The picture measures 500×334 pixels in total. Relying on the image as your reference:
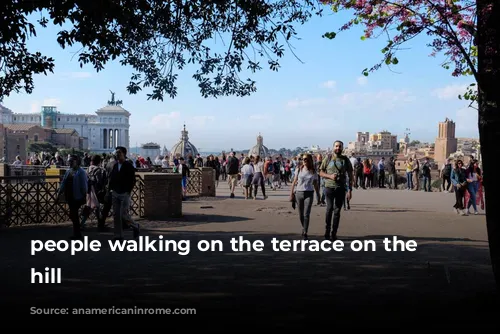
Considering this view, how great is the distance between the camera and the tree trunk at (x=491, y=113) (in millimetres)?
5844

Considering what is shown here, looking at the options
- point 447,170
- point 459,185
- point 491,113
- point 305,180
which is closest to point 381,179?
point 447,170

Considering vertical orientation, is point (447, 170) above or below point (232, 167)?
below

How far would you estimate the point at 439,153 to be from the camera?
135250 mm

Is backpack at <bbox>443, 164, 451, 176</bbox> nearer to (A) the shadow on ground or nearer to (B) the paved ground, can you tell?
(B) the paved ground

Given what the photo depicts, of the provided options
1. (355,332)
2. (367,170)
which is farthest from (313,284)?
(367,170)

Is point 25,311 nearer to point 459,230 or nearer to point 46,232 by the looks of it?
point 46,232

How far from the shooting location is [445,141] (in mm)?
138250

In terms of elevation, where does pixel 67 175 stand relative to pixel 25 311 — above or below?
above

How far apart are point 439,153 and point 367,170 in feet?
370

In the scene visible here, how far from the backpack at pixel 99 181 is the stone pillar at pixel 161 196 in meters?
1.70

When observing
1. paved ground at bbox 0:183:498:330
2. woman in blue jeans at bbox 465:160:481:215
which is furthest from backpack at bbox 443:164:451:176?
paved ground at bbox 0:183:498:330

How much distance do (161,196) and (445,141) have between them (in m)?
133

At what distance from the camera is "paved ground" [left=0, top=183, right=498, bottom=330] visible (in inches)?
219

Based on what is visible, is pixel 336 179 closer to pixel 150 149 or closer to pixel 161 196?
pixel 161 196
